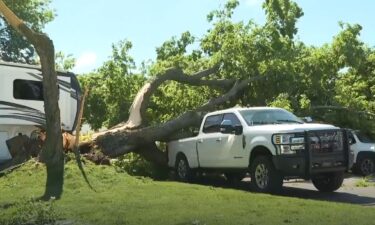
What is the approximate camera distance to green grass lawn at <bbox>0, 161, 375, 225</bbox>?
27.8 ft

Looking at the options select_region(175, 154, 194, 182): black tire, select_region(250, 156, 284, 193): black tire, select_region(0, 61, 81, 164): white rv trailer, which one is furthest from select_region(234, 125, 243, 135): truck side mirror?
select_region(0, 61, 81, 164): white rv trailer

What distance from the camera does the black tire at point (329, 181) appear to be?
13.0 m

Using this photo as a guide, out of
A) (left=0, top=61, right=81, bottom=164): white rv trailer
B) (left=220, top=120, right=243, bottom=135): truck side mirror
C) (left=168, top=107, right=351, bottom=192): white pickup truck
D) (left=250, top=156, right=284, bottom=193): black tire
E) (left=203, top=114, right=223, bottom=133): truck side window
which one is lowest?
(left=250, top=156, right=284, bottom=193): black tire

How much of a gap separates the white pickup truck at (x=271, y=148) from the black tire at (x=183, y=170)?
1.91 ft

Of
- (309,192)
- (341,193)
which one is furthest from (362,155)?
(341,193)

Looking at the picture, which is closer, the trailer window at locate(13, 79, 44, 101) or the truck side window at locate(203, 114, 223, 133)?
the truck side window at locate(203, 114, 223, 133)

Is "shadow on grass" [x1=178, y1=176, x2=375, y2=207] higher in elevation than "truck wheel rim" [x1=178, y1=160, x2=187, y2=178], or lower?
lower

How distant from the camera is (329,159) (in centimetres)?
1205

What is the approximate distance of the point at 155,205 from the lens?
10000 millimetres

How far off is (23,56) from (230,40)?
17.4 m

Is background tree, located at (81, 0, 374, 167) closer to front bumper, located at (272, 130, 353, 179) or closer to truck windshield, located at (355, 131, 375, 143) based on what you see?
truck windshield, located at (355, 131, 375, 143)

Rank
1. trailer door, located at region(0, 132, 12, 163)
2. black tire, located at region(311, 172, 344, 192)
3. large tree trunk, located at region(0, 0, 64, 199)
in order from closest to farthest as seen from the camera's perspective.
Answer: black tire, located at region(311, 172, 344, 192), large tree trunk, located at region(0, 0, 64, 199), trailer door, located at region(0, 132, 12, 163)

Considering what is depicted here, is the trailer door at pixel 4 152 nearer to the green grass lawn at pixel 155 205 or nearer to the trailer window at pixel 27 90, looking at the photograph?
the trailer window at pixel 27 90

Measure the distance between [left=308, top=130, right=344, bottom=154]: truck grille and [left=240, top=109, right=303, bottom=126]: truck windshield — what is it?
130 cm
